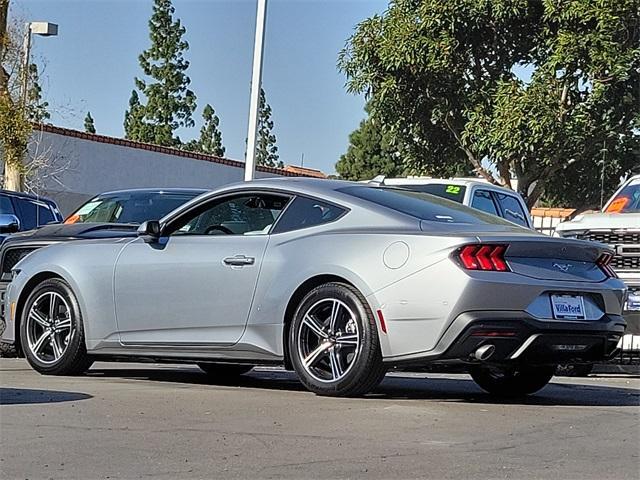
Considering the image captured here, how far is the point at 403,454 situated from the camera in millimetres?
5926

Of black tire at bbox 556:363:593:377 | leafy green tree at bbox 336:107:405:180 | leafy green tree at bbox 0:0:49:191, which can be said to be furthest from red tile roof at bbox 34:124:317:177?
black tire at bbox 556:363:593:377

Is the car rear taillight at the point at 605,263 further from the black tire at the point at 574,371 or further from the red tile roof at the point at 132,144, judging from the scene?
the red tile roof at the point at 132,144

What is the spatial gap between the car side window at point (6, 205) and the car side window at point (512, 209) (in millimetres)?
6179

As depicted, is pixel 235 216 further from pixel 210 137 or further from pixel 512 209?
pixel 210 137

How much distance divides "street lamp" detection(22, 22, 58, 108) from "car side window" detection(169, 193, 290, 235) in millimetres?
18581

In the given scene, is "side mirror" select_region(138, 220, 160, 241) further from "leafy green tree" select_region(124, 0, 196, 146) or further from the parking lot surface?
"leafy green tree" select_region(124, 0, 196, 146)

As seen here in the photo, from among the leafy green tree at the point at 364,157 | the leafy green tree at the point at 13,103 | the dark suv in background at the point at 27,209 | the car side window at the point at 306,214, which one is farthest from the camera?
the leafy green tree at the point at 364,157

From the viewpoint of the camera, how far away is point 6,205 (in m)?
16.2

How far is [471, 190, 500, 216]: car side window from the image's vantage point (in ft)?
A: 49.0

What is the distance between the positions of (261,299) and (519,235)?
5.69 feet

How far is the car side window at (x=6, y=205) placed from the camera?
52.9ft

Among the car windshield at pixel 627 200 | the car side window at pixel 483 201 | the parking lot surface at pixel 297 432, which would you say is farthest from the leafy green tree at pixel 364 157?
the parking lot surface at pixel 297 432

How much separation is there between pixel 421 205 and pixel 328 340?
1.18 m

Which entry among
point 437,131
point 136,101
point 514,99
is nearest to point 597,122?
point 514,99
